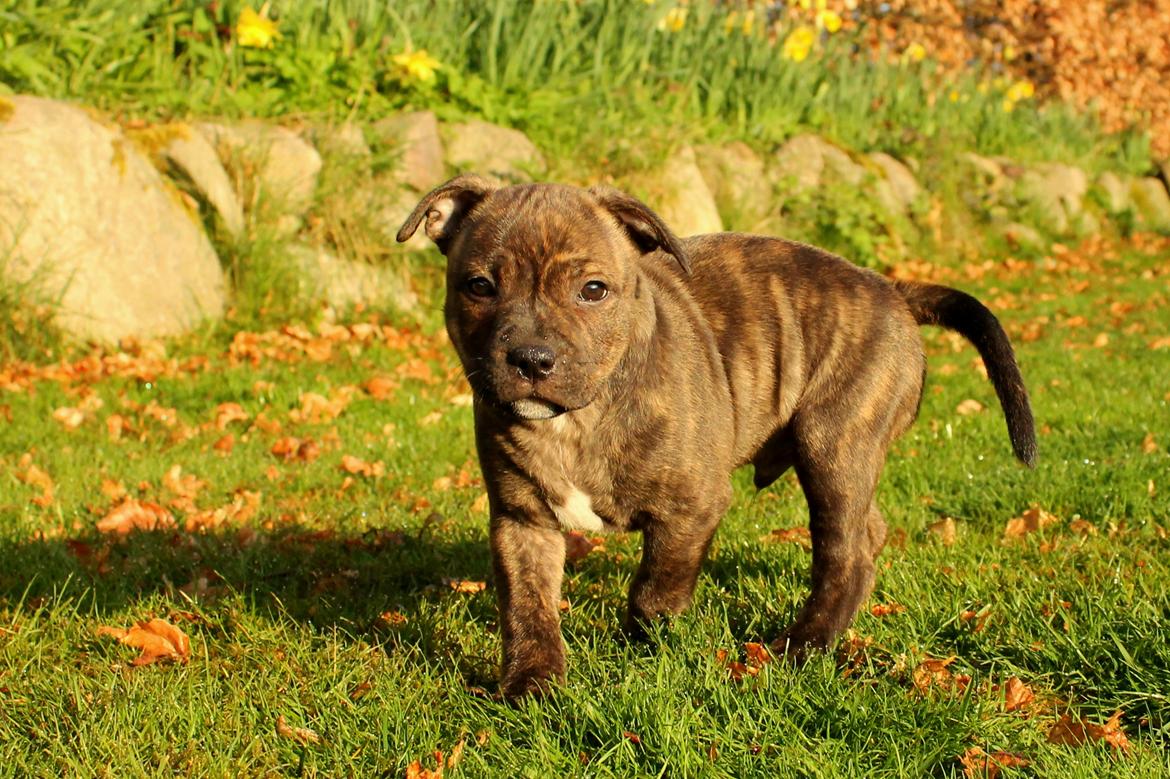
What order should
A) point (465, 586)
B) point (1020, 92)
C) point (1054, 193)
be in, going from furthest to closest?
1. point (1020, 92)
2. point (1054, 193)
3. point (465, 586)

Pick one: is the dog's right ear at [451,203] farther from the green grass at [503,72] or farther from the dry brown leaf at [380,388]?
the green grass at [503,72]

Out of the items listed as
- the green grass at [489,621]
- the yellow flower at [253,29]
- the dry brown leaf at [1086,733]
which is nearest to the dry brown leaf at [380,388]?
the green grass at [489,621]

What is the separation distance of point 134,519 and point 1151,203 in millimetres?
14969

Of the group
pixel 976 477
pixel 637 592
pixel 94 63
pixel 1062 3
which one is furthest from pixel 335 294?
pixel 1062 3

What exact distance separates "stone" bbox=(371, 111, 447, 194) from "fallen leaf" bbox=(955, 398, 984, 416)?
179 inches

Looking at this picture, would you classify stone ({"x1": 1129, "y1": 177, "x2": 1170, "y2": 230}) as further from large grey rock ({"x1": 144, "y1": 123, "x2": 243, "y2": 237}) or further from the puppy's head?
the puppy's head

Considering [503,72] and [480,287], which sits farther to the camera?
[503,72]

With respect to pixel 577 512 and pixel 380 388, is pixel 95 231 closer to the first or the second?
pixel 380 388

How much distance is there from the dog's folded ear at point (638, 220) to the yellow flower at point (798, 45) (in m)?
9.90

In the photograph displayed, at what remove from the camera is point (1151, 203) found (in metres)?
16.5

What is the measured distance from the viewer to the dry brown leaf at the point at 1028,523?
488 centimetres

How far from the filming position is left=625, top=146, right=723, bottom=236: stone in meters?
10.9

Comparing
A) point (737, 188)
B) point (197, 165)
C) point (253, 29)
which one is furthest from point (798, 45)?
point (197, 165)

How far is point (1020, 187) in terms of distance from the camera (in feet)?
47.7
